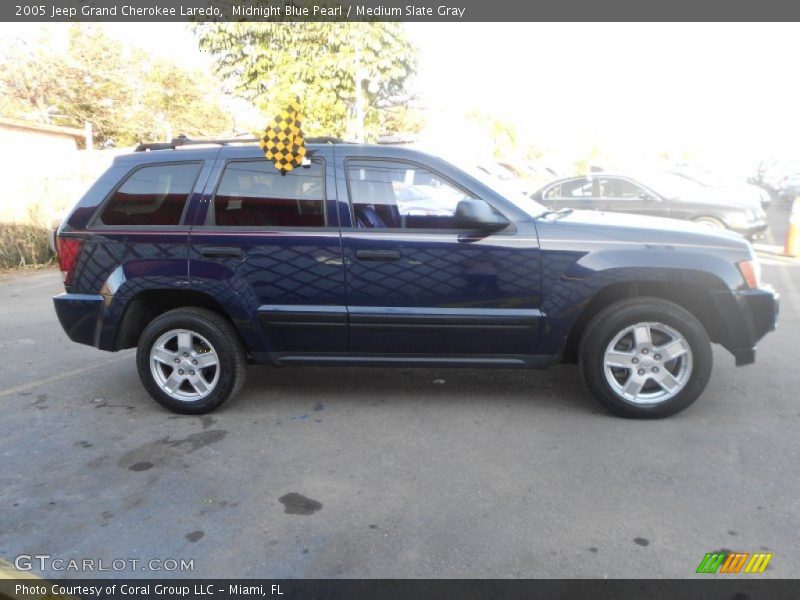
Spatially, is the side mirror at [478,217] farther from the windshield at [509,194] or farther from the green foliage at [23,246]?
the green foliage at [23,246]

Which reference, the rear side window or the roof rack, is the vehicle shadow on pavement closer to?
the rear side window

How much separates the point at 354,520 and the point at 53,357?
13.8 ft

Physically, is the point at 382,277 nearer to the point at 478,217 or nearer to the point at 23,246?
the point at 478,217

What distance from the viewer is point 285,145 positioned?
4.29 metres

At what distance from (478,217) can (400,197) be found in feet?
1.91

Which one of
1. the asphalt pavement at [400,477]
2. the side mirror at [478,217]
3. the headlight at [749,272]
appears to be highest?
the side mirror at [478,217]

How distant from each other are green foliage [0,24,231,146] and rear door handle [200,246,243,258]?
29095 millimetres

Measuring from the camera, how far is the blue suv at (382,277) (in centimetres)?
414

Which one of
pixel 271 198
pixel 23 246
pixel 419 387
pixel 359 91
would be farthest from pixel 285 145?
pixel 359 91


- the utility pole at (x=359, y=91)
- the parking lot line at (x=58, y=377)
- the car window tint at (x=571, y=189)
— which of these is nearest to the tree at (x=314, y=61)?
the utility pole at (x=359, y=91)

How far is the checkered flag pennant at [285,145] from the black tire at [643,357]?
2253mm

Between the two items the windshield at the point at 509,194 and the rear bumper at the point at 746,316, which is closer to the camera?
the rear bumper at the point at 746,316

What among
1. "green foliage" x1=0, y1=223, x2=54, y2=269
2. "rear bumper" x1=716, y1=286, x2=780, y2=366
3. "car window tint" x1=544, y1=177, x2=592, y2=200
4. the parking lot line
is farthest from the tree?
"rear bumper" x1=716, y1=286, x2=780, y2=366
